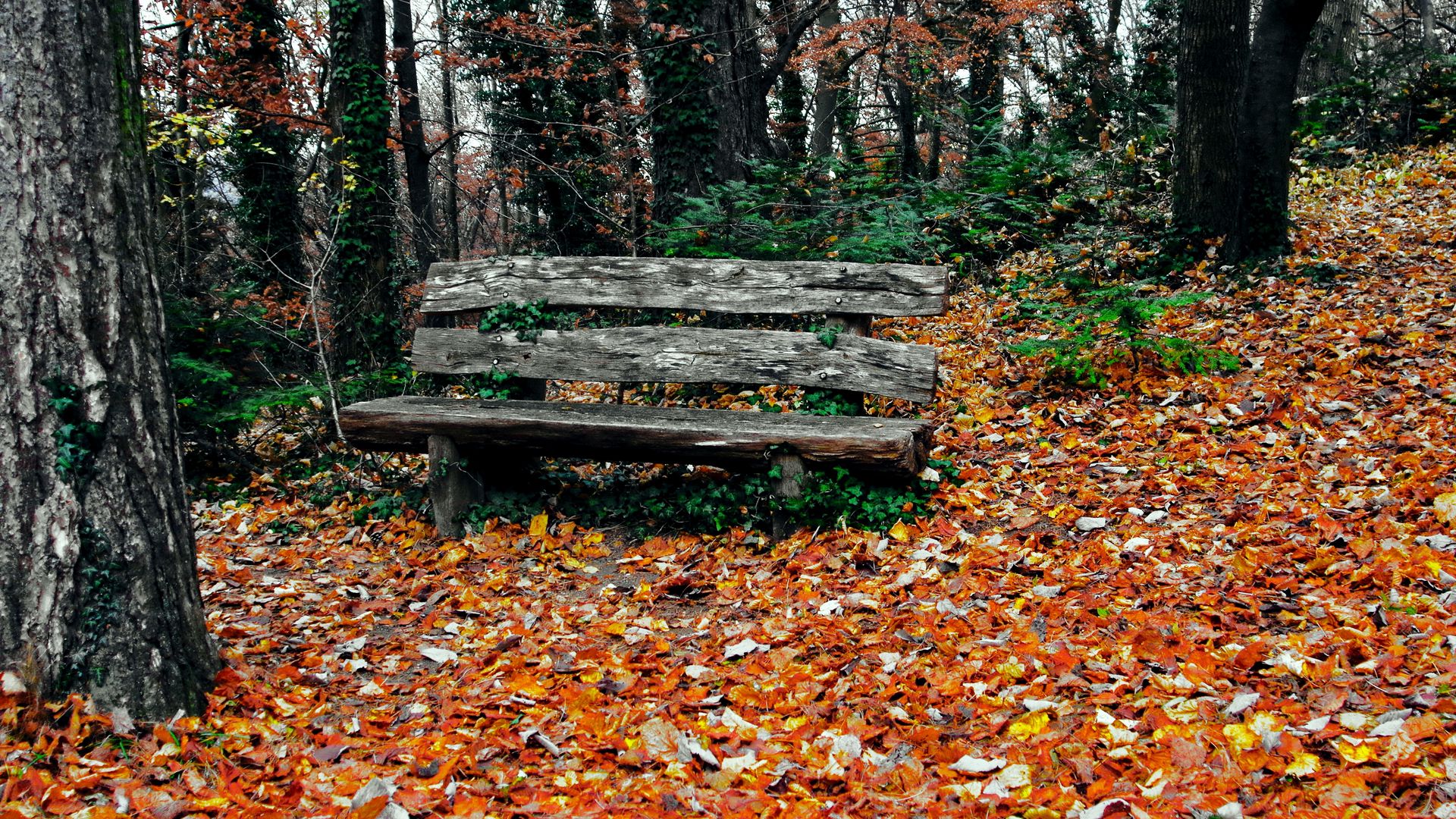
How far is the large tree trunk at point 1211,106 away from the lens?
7105 mm

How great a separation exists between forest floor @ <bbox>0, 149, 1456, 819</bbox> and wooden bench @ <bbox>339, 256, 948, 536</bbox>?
0.47 m

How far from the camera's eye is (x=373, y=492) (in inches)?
230

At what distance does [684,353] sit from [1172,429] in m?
2.75

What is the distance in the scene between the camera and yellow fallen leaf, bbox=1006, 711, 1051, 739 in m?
2.72

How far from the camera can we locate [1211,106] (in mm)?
7129

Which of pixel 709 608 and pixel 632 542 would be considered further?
pixel 632 542

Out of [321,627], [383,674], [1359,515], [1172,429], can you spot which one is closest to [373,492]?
[321,627]

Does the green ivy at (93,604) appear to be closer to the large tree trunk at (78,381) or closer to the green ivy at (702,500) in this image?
the large tree trunk at (78,381)

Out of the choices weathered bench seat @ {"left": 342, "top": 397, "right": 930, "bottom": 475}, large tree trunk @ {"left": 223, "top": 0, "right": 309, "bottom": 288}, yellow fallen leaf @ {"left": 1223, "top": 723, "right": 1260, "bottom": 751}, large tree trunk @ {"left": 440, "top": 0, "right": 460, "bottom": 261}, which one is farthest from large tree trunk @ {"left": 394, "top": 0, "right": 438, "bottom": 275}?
yellow fallen leaf @ {"left": 1223, "top": 723, "right": 1260, "bottom": 751}

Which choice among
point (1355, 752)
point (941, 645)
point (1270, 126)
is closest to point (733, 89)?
point (1270, 126)

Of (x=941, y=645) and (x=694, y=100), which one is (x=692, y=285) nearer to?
(x=941, y=645)

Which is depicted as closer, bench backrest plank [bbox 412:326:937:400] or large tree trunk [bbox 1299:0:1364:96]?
bench backrest plank [bbox 412:326:937:400]

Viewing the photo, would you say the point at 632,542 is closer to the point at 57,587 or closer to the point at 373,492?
the point at 373,492

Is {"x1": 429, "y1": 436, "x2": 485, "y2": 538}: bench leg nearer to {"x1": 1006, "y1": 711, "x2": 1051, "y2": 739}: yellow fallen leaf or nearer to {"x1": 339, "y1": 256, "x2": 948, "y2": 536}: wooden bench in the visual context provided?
{"x1": 339, "y1": 256, "x2": 948, "y2": 536}: wooden bench
